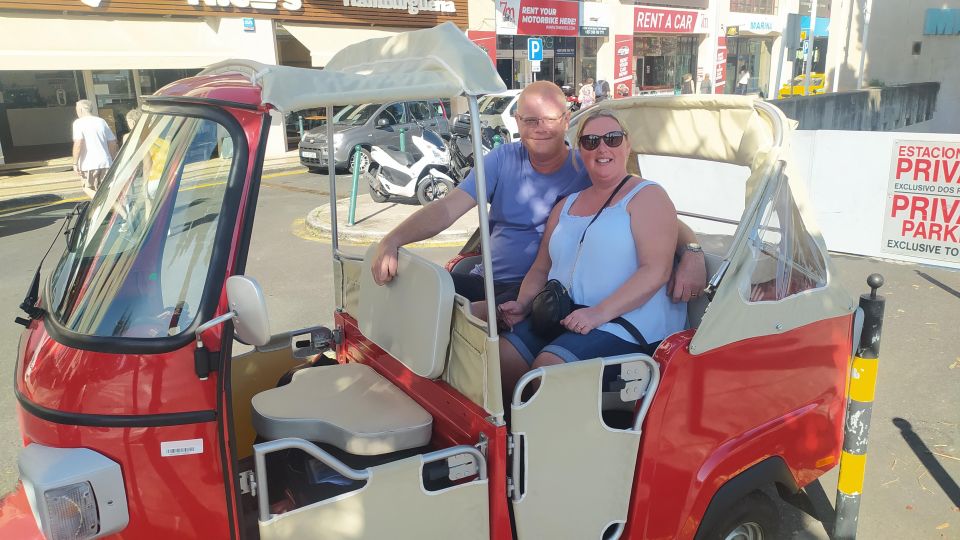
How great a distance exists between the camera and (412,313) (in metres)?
2.54

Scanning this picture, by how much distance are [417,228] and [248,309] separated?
3.99ft

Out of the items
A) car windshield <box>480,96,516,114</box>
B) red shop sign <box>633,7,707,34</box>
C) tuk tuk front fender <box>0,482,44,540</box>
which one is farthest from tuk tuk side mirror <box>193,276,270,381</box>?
red shop sign <box>633,7,707,34</box>

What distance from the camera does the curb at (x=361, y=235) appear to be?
929 centimetres

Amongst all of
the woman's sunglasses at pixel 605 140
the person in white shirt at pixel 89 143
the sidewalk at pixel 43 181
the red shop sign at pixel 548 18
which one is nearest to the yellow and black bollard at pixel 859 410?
the woman's sunglasses at pixel 605 140

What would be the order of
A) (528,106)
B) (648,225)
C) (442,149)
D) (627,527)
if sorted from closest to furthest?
(627,527) < (648,225) < (528,106) < (442,149)

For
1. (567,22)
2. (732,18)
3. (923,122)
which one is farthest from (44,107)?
(732,18)

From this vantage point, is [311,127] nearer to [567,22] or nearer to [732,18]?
[567,22]

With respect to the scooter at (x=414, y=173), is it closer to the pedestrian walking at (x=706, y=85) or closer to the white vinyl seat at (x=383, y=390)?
the white vinyl seat at (x=383, y=390)

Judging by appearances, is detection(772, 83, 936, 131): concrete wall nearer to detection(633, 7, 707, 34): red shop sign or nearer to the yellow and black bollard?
detection(633, 7, 707, 34): red shop sign

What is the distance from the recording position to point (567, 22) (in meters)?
28.5

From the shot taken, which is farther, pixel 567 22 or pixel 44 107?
pixel 567 22

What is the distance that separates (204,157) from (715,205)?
7653 mm

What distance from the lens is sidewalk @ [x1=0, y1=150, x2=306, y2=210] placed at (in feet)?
44.8

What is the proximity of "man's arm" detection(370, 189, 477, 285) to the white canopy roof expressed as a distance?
0.72 meters
